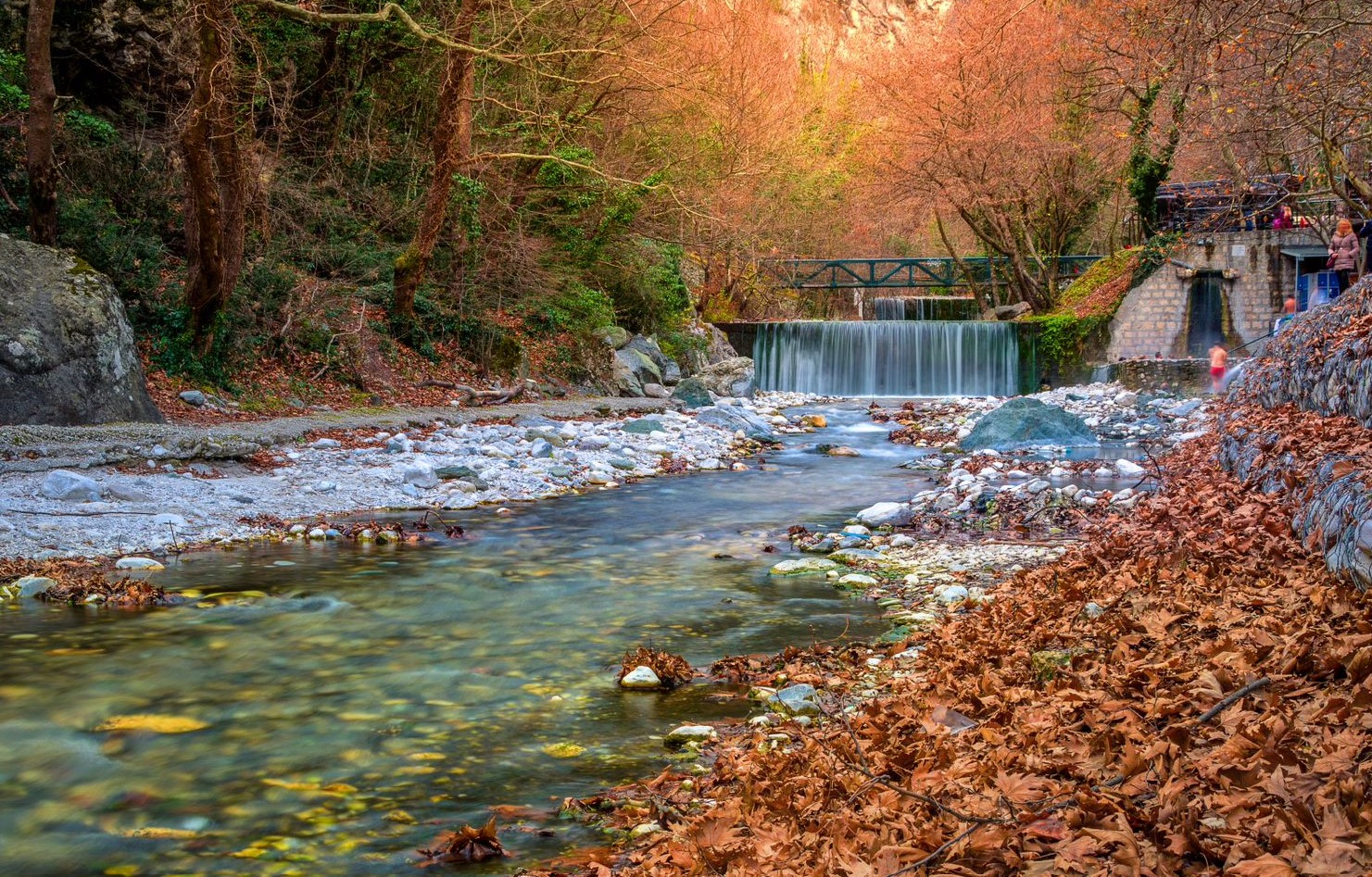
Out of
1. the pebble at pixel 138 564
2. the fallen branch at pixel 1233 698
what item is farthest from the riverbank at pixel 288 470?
the fallen branch at pixel 1233 698

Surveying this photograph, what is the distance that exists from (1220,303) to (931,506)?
63.9 feet

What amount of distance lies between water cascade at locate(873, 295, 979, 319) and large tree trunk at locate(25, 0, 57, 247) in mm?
30487

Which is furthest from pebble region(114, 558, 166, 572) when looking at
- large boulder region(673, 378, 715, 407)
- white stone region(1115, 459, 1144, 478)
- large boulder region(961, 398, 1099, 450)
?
large boulder region(673, 378, 715, 407)

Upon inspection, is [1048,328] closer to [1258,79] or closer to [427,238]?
[427,238]

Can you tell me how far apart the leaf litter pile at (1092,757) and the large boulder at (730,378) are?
20.7 m

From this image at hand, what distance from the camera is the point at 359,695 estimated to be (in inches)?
203

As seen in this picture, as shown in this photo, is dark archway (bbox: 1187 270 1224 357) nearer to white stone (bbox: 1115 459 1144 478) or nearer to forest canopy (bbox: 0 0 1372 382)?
forest canopy (bbox: 0 0 1372 382)

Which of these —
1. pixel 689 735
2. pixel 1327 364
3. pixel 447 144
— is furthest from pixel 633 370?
pixel 689 735

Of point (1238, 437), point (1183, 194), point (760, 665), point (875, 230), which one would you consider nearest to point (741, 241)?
point (1183, 194)

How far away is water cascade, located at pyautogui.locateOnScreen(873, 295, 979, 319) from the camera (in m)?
38.6

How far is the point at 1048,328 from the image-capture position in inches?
1092

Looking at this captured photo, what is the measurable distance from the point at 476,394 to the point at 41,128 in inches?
295

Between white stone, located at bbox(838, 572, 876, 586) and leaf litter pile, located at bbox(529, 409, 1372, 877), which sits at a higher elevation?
leaf litter pile, located at bbox(529, 409, 1372, 877)

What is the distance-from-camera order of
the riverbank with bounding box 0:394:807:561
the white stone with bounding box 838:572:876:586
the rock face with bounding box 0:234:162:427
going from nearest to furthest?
Result: the white stone with bounding box 838:572:876:586, the riverbank with bounding box 0:394:807:561, the rock face with bounding box 0:234:162:427
